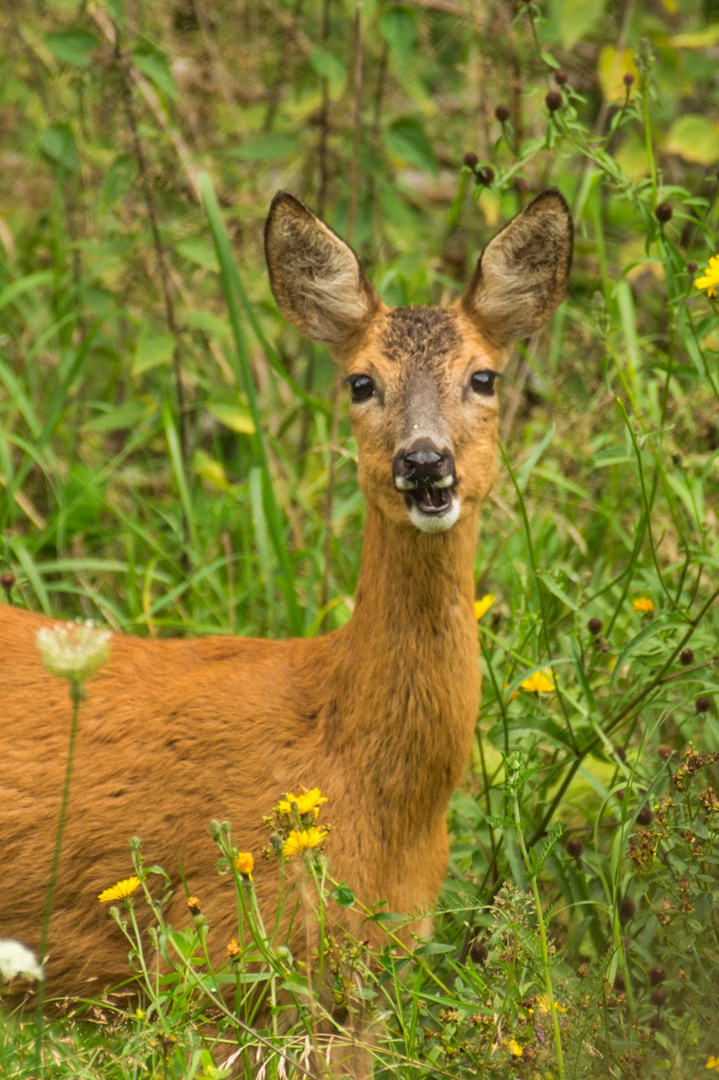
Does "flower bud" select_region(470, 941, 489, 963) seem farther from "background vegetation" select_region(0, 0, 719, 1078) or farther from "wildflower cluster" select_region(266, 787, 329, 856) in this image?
"wildflower cluster" select_region(266, 787, 329, 856)

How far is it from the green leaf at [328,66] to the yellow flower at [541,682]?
2.63 meters

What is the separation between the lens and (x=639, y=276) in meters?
6.36

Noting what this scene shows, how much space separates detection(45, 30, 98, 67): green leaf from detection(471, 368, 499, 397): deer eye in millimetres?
2214

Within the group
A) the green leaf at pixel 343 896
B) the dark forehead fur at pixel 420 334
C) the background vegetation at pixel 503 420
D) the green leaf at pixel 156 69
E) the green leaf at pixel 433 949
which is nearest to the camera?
the green leaf at pixel 343 896

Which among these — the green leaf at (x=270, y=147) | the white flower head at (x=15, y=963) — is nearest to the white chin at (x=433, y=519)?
the white flower head at (x=15, y=963)

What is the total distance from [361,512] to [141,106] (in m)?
1.74

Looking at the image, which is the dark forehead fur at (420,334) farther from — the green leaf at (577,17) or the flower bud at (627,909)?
the green leaf at (577,17)

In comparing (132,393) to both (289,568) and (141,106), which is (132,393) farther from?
(289,568)

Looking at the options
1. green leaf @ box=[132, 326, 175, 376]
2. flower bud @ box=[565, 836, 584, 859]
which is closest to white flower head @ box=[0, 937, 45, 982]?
flower bud @ box=[565, 836, 584, 859]

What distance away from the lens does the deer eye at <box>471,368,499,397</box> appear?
3342 millimetres

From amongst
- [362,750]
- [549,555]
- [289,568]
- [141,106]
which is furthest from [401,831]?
[141,106]

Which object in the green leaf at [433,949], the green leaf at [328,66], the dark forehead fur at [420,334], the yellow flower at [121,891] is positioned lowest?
the green leaf at [433,949]

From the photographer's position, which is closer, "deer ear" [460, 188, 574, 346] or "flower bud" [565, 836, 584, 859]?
"flower bud" [565, 836, 584, 859]

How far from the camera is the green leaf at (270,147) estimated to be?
5.17 metres
